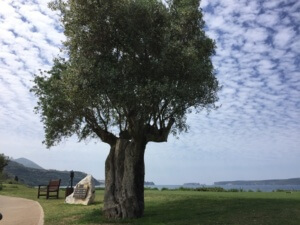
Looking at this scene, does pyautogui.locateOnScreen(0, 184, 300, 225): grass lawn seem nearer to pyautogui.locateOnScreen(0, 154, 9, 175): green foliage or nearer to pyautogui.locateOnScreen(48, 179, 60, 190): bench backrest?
pyautogui.locateOnScreen(48, 179, 60, 190): bench backrest

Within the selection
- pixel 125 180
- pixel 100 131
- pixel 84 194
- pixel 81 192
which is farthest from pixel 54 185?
pixel 125 180

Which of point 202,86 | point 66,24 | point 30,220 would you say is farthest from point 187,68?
point 30,220

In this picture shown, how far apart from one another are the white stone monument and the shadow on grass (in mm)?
6191

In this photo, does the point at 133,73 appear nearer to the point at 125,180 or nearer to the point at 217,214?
the point at 125,180

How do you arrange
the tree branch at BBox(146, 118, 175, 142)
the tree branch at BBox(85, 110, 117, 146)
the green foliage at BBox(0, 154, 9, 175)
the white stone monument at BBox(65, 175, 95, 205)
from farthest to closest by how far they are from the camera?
the green foliage at BBox(0, 154, 9, 175) < the white stone monument at BBox(65, 175, 95, 205) < the tree branch at BBox(85, 110, 117, 146) < the tree branch at BBox(146, 118, 175, 142)

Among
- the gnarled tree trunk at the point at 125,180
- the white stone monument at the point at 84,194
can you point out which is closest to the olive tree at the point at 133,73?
the gnarled tree trunk at the point at 125,180

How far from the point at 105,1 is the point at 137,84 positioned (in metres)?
4.68

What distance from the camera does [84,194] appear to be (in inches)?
1148

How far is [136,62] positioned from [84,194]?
14.3 metres

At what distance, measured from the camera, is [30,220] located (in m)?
19.9

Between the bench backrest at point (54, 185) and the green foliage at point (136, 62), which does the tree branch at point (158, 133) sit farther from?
the bench backrest at point (54, 185)

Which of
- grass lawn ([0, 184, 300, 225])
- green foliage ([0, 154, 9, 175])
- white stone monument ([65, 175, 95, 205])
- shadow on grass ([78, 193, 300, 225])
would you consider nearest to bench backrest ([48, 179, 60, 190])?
white stone monument ([65, 175, 95, 205])

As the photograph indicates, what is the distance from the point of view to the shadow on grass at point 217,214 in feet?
55.1

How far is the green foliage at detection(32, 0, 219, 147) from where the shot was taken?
18.3m
